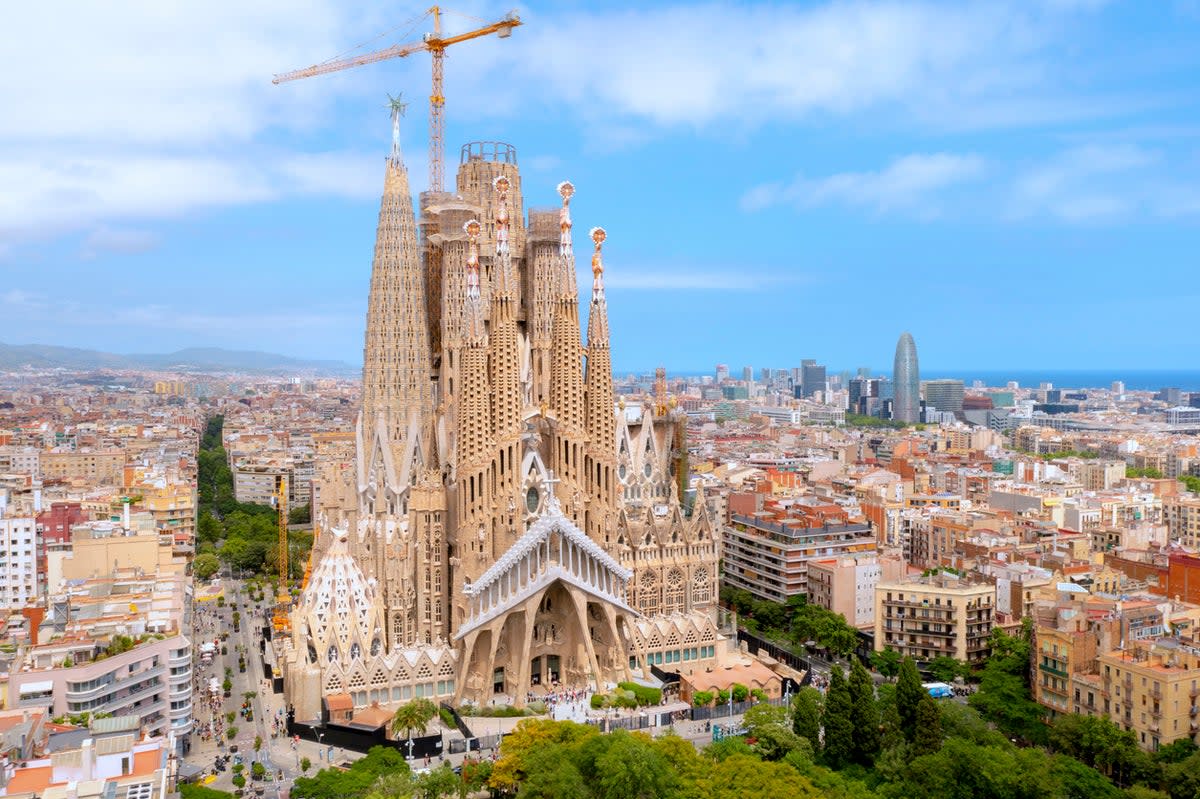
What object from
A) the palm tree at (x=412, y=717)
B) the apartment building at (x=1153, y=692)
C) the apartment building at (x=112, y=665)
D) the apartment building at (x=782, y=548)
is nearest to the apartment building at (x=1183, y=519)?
the apartment building at (x=782, y=548)

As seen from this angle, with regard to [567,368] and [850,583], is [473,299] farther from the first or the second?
[850,583]

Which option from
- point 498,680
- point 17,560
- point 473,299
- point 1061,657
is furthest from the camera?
point 17,560

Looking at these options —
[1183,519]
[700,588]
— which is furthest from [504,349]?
[1183,519]

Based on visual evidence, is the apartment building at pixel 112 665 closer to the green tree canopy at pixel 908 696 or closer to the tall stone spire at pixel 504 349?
the tall stone spire at pixel 504 349

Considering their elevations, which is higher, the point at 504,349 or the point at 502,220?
the point at 502,220

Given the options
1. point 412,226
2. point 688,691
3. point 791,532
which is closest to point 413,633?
point 688,691

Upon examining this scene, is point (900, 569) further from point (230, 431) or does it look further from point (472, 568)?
point (230, 431)

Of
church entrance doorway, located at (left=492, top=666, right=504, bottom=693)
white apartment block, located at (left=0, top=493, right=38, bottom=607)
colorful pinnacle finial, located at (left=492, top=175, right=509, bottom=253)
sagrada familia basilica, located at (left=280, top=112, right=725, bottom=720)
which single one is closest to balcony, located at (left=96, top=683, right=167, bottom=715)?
sagrada familia basilica, located at (left=280, top=112, right=725, bottom=720)
